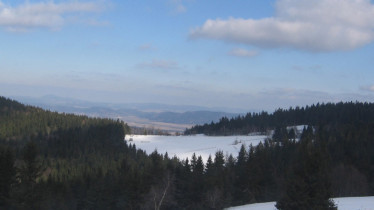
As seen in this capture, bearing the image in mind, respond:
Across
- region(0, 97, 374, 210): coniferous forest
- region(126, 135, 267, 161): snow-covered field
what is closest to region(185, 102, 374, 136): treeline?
region(126, 135, 267, 161): snow-covered field

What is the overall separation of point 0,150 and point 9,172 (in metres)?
2.73

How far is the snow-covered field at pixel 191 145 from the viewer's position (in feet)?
412

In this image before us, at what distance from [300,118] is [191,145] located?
208ft

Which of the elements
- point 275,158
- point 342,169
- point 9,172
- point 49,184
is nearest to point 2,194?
point 9,172

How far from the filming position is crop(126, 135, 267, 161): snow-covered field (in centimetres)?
12544

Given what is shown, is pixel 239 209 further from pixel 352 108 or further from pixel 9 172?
pixel 352 108

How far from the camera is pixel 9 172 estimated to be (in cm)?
3045

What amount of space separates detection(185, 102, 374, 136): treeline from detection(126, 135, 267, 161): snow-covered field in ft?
91.8

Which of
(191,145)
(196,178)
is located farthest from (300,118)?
(196,178)

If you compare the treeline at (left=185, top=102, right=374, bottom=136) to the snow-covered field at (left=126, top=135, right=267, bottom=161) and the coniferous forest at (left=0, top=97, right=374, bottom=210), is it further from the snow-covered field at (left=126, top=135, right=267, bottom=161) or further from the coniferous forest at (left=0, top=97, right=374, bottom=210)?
the coniferous forest at (left=0, top=97, right=374, bottom=210)

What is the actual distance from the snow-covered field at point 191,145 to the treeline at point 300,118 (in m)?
28.0

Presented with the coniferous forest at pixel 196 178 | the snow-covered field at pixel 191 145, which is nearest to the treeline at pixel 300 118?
the snow-covered field at pixel 191 145

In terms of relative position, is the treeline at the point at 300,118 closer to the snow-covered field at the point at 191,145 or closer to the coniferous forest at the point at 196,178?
the snow-covered field at the point at 191,145

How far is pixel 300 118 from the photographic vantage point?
→ 17338cm
